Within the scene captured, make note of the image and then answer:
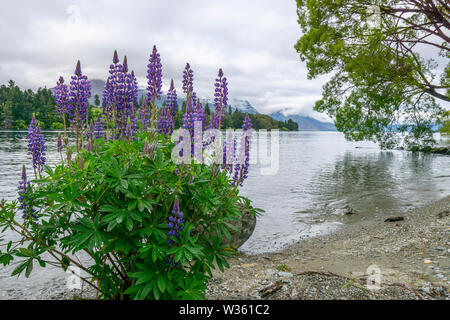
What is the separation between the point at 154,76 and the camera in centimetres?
425

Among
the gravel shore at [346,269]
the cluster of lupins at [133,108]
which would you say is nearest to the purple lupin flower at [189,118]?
the cluster of lupins at [133,108]

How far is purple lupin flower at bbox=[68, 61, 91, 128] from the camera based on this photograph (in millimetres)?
4297

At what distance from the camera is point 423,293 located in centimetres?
412

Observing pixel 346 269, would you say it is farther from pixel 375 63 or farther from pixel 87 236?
pixel 375 63

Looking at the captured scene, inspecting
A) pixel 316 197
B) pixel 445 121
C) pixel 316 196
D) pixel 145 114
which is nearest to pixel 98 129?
pixel 145 114

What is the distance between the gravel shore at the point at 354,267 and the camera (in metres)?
4.31

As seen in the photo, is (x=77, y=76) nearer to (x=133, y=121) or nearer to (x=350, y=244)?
(x=133, y=121)

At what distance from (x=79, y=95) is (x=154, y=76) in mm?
1168

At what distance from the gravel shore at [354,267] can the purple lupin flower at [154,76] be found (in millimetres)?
3309

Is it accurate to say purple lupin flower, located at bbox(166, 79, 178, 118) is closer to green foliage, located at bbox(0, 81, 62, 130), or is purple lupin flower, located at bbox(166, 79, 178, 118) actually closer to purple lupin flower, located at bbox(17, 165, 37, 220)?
purple lupin flower, located at bbox(17, 165, 37, 220)

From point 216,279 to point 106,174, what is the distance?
3.44 m

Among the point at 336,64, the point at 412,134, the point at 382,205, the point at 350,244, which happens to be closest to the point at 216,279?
the point at 350,244

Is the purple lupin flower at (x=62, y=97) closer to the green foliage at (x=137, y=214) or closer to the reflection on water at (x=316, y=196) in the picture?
the green foliage at (x=137, y=214)

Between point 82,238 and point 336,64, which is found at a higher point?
point 336,64
